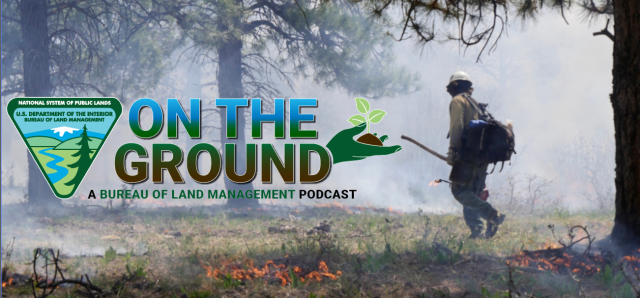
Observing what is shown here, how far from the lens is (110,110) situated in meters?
7.34

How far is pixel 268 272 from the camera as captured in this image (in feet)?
12.3

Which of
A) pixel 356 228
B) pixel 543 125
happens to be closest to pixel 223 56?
pixel 356 228

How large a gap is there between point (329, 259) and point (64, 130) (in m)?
4.58

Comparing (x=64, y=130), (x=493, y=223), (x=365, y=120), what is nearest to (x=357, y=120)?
(x=365, y=120)

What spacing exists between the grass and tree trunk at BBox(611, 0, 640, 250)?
0.66 meters

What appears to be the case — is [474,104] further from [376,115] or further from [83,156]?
[83,156]

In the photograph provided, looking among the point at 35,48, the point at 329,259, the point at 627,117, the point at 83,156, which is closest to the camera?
the point at 627,117

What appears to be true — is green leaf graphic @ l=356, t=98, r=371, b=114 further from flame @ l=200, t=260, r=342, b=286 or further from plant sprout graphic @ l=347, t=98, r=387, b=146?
flame @ l=200, t=260, r=342, b=286

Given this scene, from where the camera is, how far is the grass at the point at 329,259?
11.2 feet

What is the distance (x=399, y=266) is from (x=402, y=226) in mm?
2898

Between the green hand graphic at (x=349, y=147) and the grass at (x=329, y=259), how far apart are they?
215 centimetres

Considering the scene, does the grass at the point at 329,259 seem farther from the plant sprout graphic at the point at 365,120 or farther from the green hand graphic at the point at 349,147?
the plant sprout graphic at the point at 365,120

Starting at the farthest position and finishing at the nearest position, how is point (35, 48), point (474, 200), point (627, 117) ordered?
1. point (35, 48)
2. point (474, 200)
3. point (627, 117)

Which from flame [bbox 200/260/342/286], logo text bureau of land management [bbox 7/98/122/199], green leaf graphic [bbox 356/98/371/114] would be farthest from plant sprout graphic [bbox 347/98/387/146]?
flame [bbox 200/260/342/286]
